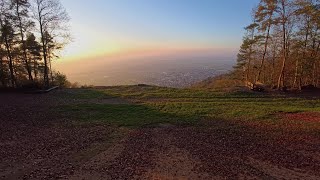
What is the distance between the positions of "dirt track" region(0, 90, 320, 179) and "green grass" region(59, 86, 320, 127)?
5.90 ft

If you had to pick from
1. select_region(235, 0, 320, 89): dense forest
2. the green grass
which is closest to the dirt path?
the green grass

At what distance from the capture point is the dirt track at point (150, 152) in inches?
456

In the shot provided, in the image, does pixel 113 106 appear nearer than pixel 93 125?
No

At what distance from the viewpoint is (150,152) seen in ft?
45.5

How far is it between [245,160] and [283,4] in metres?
23.5

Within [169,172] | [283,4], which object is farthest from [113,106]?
[283,4]

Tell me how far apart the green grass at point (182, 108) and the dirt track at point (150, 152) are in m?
1.80

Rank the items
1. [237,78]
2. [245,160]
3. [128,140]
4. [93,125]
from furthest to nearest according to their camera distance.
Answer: [237,78] → [93,125] → [128,140] → [245,160]

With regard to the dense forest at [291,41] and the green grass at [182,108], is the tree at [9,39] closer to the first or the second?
the green grass at [182,108]

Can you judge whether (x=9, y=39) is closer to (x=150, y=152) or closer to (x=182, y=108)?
(x=182, y=108)

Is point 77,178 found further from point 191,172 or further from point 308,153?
point 308,153

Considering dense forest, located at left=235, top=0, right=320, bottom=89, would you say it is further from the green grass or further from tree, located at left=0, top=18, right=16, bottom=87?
tree, located at left=0, top=18, right=16, bottom=87

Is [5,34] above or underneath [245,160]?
above

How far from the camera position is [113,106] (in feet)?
76.2
